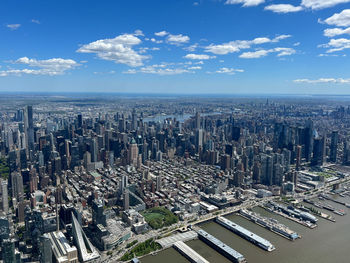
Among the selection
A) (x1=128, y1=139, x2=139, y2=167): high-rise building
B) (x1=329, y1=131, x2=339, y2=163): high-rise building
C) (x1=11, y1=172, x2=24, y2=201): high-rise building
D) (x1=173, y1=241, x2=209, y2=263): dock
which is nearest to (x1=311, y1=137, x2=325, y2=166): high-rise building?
(x1=329, y1=131, x2=339, y2=163): high-rise building

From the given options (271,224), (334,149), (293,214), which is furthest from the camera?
(334,149)

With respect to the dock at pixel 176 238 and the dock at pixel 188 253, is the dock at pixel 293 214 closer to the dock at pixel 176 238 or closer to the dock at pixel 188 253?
the dock at pixel 176 238

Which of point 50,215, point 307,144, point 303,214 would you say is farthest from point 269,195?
point 50,215

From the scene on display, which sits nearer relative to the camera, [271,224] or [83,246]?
[83,246]

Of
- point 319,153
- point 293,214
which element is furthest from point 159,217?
point 319,153

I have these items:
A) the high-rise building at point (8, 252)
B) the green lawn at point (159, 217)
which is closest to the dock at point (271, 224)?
the green lawn at point (159, 217)

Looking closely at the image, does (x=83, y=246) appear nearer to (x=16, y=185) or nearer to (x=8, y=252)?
(x=8, y=252)
